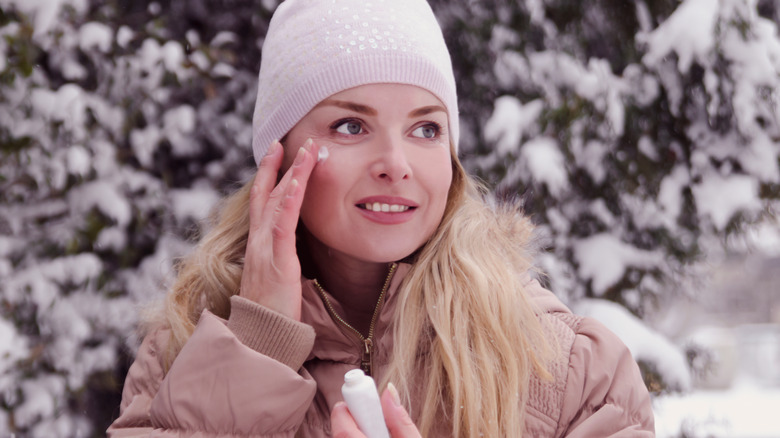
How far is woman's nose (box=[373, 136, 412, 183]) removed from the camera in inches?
55.3

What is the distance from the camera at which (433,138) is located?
1.54 m

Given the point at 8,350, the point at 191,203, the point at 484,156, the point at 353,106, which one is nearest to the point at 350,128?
the point at 353,106

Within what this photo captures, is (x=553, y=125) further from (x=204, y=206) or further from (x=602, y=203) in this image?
(x=204, y=206)

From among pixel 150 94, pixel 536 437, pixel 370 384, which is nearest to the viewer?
pixel 370 384

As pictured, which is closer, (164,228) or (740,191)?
(740,191)

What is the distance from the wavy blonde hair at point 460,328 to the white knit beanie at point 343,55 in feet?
0.89

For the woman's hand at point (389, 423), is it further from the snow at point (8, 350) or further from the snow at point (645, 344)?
the snow at point (8, 350)

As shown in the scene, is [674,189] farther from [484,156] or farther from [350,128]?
[350,128]

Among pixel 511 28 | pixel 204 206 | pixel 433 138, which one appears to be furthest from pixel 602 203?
pixel 204 206

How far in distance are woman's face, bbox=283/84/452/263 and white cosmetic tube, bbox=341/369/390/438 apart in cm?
43

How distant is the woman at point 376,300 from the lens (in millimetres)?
1383

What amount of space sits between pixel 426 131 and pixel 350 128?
18 cm

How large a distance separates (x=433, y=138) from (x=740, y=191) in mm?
1626

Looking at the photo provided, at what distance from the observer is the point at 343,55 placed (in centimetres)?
147
